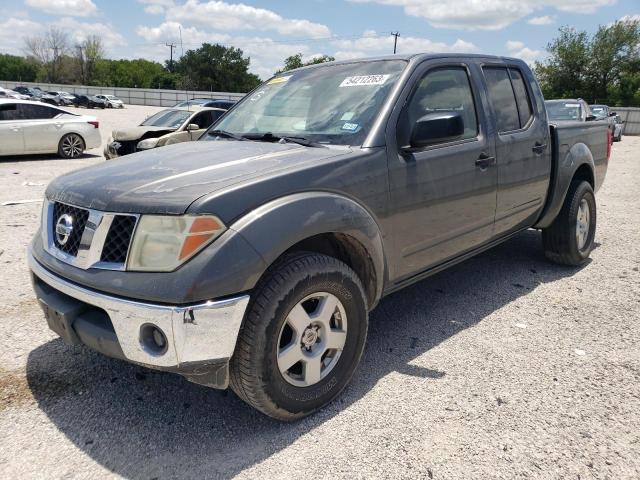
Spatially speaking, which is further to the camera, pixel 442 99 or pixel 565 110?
pixel 565 110

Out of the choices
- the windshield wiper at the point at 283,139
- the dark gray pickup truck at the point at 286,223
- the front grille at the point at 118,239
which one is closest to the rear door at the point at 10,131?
the dark gray pickup truck at the point at 286,223

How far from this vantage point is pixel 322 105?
3.29 m

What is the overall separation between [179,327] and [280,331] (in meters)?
0.48

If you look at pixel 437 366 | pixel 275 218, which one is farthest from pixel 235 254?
pixel 437 366

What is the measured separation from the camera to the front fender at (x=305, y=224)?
2275mm

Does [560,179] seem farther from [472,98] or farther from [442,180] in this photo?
[442,180]

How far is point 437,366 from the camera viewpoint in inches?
125

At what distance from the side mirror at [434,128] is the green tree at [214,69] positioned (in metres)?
76.9

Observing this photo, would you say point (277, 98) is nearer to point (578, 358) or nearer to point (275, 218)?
point (275, 218)

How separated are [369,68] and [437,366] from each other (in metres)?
1.93

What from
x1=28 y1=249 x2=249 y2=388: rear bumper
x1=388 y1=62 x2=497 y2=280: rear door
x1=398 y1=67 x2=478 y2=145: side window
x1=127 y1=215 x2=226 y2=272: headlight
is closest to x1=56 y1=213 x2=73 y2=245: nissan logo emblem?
x1=28 y1=249 x2=249 y2=388: rear bumper

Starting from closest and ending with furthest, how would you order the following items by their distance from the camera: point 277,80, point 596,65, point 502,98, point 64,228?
1. point 64,228
2. point 277,80
3. point 502,98
4. point 596,65

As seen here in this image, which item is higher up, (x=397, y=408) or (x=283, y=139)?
(x=283, y=139)

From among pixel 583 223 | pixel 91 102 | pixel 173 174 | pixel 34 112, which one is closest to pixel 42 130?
pixel 34 112
